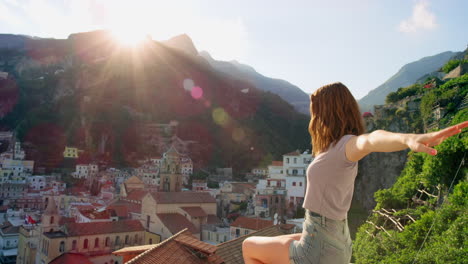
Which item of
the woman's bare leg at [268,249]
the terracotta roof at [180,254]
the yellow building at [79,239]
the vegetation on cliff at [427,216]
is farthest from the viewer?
the yellow building at [79,239]

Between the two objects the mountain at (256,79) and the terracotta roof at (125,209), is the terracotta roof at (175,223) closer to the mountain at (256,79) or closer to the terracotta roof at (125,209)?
the terracotta roof at (125,209)

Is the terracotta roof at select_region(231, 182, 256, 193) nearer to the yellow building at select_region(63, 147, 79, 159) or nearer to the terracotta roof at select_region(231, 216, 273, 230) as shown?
the terracotta roof at select_region(231, 216, 273, 230)

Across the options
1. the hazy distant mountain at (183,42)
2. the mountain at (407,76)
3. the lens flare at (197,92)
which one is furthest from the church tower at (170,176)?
the hazy distant mountain at (183,42)

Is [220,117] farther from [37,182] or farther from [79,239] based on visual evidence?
[79,239]

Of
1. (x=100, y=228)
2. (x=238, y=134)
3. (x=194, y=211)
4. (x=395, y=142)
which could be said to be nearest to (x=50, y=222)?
(x=100, y=228)

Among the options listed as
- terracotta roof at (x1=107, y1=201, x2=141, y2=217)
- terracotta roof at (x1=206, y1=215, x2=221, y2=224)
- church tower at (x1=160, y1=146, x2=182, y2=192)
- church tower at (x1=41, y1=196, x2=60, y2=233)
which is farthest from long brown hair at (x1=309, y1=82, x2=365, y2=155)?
church tower at (x1=160, y1=146, x2=182, y2=192)

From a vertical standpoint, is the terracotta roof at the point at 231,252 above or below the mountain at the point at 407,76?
below

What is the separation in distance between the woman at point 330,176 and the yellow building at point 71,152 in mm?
75604

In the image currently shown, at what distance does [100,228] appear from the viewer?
27094mm

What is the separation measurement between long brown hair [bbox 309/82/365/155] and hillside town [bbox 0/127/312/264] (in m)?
9.36

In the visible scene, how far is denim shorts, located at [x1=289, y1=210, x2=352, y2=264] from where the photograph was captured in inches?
66.1

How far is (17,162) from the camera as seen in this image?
60.7m

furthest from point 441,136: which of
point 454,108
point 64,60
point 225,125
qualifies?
point 64,60

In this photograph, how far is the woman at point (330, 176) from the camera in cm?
165
